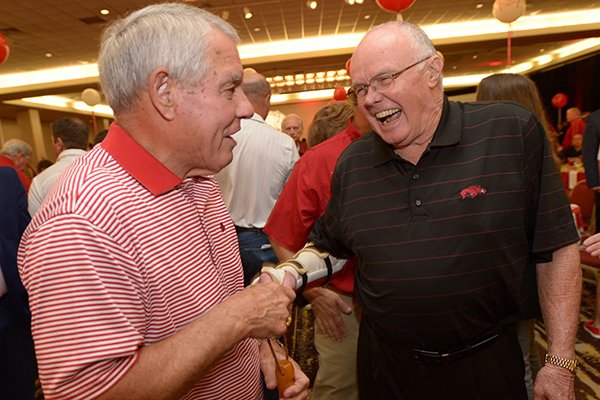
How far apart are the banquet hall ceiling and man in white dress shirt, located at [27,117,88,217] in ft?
14.1

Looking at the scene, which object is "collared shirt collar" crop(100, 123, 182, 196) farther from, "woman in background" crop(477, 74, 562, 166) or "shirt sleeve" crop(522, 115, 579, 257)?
"woman in background" crop(477, 74, 562, 166)

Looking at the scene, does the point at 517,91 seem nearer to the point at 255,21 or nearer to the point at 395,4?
the point at 395,4

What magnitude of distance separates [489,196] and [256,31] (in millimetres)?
9328

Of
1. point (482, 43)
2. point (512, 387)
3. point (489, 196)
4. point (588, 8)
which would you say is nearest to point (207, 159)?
point (489, 196)

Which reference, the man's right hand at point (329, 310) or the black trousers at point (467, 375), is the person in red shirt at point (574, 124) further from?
the black trousers at point (467, 375)

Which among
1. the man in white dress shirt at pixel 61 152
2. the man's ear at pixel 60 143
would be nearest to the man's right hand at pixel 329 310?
the man in white dress shirt at pixel 61 152

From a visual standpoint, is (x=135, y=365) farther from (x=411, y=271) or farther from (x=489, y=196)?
(x=489, y=196)

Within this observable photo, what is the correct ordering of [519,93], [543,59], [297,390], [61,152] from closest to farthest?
[297,390]
[519,93]
[61,152]
[543,59]

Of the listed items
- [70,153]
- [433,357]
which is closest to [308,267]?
[433,357]

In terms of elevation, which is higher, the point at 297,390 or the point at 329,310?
the point at 297,390

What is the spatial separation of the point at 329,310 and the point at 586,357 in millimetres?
2325

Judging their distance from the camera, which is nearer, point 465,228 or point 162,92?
point 162,92

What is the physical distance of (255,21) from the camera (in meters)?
9.02

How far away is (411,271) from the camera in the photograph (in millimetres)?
1339
